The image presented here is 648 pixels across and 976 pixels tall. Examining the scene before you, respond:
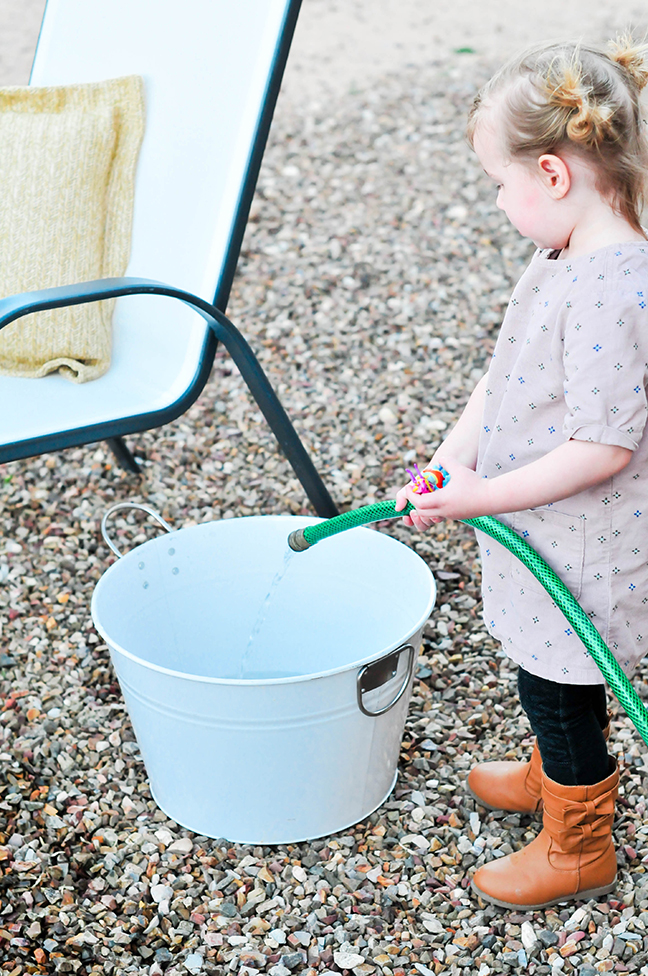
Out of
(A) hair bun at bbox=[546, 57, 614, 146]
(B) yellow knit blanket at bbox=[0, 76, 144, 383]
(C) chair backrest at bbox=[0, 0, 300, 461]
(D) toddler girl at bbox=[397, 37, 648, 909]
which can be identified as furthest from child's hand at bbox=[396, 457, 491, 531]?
(B) yellow knit blanket at bbox=[0, 76, 144, 383]

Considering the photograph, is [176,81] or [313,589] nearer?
[313,589]

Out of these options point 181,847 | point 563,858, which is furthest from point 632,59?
point 181,847

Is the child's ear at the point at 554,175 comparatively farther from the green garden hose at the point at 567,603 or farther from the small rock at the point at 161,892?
the small rock at the point at 161,892

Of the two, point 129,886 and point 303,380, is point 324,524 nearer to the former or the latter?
point 129,886

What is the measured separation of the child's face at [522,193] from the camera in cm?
119

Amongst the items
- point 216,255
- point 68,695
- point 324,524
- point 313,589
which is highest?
point 216,255

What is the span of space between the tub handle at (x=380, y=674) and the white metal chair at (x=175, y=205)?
49 cm

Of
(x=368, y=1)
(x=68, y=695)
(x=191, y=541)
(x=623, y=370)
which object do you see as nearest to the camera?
(x=623, y=370)

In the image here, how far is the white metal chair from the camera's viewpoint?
6.06 ft

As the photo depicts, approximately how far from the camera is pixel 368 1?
7.30 metres

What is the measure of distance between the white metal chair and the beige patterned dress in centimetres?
62

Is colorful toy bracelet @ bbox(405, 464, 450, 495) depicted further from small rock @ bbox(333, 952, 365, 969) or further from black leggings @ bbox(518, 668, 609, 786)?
small rock @ bbox(333, 952, 365, 969)

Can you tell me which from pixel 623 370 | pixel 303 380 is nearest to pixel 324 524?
pixel 623 370

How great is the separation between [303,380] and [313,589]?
127 cm
